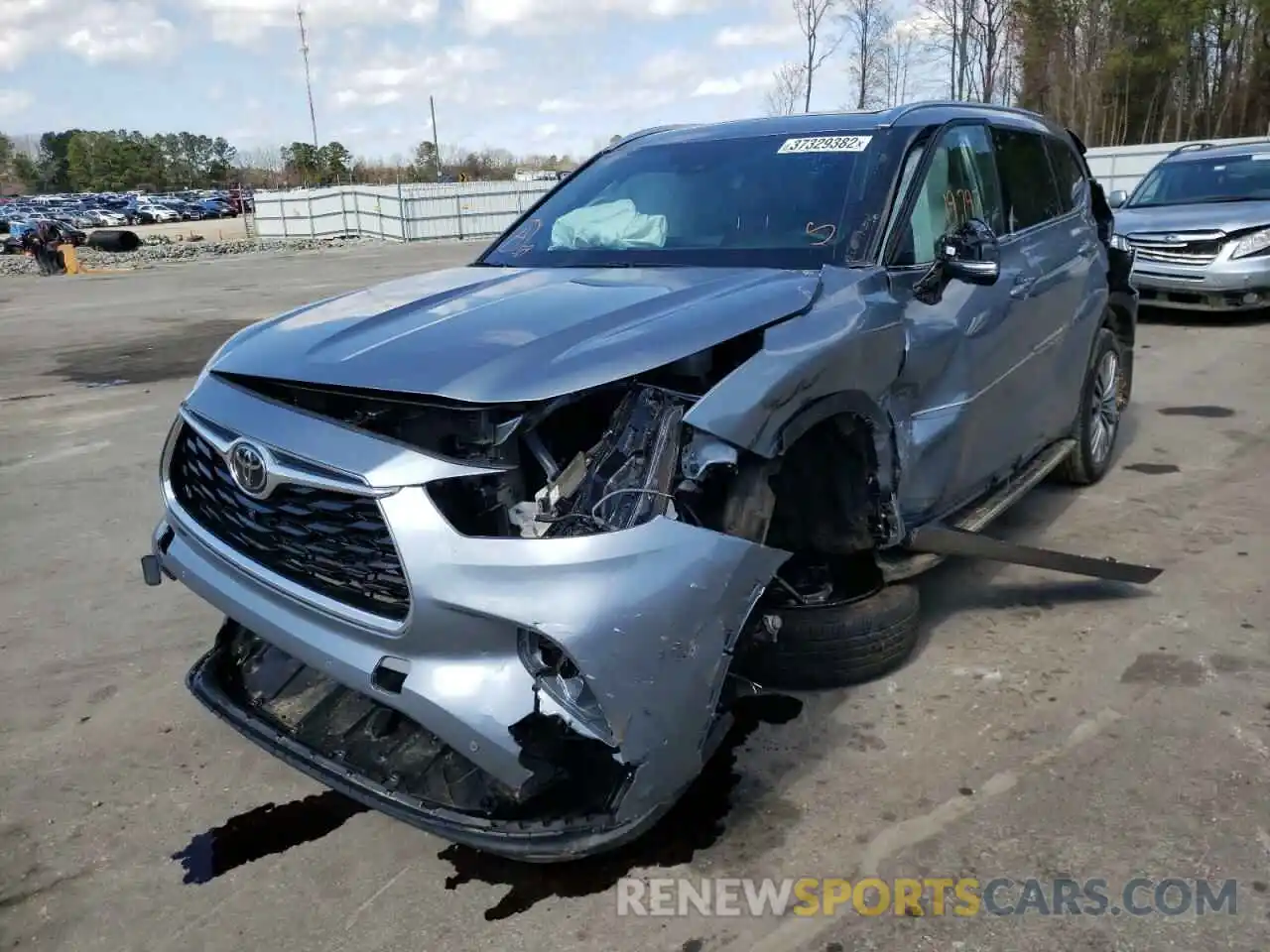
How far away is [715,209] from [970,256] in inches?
37.9

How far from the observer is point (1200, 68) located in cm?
4819

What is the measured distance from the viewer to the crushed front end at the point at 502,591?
237cm

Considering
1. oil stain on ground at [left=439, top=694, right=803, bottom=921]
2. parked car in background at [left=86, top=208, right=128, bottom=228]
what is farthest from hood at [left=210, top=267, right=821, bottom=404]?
parked car in background at [left=86, top=208, right=128, bottom=228]

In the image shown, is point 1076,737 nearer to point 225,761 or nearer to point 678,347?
point 678,347

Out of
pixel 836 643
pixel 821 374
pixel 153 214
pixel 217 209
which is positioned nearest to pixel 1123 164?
pixel 836 643

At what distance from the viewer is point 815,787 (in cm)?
313

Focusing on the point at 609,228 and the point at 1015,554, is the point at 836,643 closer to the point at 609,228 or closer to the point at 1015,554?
the point at 1015,554

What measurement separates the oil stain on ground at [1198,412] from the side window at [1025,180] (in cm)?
295

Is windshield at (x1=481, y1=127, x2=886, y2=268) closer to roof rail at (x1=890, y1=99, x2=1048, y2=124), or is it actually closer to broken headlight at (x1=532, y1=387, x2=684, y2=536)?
roof rail at (x1=890, y1=99, x2=1048, y2=124)

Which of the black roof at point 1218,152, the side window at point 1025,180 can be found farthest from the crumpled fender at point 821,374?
the black roof at point 1218,152

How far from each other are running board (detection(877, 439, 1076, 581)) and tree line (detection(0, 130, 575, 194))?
89.5m

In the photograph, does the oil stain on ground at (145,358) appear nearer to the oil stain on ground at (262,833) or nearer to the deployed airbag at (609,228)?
the deployed airbag at (609,228)

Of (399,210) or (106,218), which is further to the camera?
(106,218)

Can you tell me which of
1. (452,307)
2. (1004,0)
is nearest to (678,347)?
(452,307)
